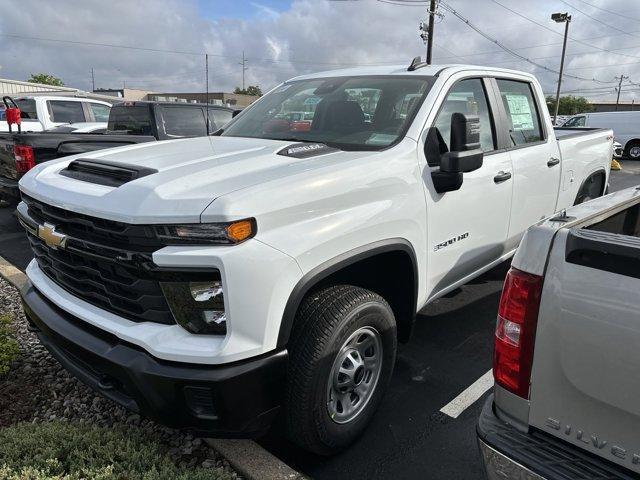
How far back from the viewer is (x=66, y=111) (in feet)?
38.3

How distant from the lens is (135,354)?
2.06 meters

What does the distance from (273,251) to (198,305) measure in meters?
0.36

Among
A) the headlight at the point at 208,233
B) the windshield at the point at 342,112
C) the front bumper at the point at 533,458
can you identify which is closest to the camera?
the front bumper at the point at 533,458

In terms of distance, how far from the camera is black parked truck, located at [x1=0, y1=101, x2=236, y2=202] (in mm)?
5688

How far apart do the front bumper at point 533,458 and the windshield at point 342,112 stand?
1650 mm

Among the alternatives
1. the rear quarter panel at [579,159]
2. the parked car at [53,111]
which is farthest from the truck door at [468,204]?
the parked car at [53,111]

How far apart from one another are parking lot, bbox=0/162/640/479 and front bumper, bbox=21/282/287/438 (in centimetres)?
56

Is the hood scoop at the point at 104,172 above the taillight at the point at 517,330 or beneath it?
above

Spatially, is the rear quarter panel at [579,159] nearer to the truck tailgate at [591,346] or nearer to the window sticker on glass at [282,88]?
the window sticker on glass at [282,88]

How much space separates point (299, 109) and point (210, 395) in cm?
227

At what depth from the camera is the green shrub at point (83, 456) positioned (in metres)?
2.16

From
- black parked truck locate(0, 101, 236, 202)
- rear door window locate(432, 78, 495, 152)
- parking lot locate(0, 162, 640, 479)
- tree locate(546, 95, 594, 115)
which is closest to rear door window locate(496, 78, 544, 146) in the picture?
rear door window locate(432, 78, 495, 152)

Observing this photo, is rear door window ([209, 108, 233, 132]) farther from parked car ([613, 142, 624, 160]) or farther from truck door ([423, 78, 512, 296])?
parked car ([613, 142, 624, 160])

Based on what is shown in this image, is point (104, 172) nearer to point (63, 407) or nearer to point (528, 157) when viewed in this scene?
point (63, 407)
